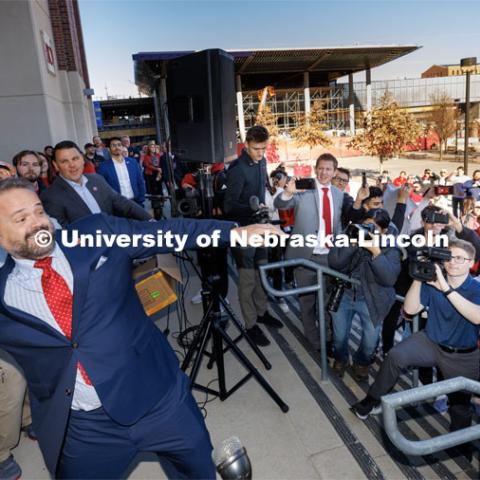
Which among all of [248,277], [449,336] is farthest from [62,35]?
[449,336]

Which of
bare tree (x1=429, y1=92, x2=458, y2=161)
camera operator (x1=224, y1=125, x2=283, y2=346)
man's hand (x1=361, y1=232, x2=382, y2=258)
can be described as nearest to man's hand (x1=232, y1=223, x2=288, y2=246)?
man's hand (x1=361, y1=232, x2=382, y2=258)

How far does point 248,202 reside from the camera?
3688 millimetres

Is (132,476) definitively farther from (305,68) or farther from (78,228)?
(305,68)

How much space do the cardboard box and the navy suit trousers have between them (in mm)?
1399

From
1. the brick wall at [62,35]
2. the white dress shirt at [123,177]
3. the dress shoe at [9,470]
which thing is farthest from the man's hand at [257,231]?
the brick wall at [62,35]

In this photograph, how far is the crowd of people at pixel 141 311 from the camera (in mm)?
1507

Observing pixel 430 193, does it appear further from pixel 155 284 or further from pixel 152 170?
pixel 152 170

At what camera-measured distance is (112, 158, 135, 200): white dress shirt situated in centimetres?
576

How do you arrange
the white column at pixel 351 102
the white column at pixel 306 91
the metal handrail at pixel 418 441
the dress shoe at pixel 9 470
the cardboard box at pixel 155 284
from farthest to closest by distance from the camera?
the white column at pixel 351 102 → the white column at pixel 306 91 → the cardboard box at pixel 155 284 → the dress shoe at pixel 9 470 → the metal handrail at pixel 418 441

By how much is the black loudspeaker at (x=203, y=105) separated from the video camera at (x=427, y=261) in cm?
162

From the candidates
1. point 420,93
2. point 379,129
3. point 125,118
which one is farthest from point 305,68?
point 125,118

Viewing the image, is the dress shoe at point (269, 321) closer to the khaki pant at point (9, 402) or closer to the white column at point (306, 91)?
the khaki pant at point (9, 402)

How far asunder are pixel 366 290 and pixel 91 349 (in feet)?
7.18

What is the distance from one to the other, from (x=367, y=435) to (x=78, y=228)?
7.47 ft
